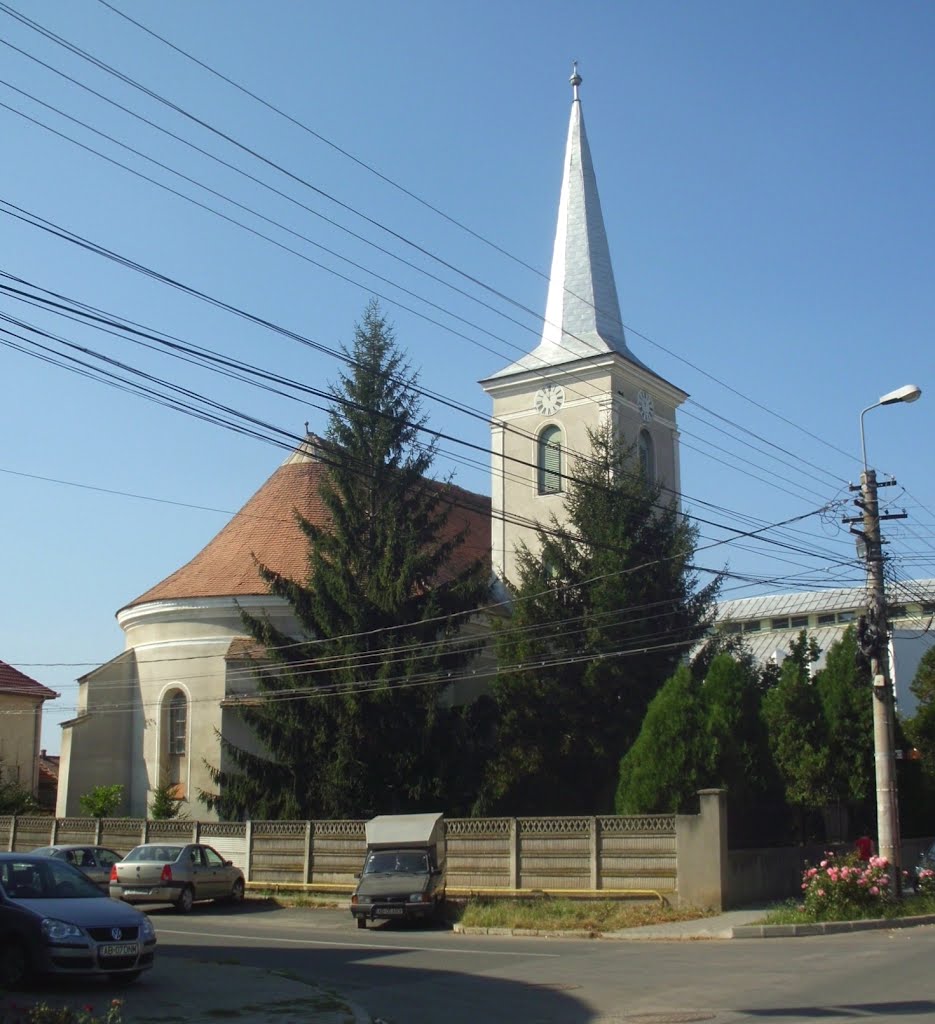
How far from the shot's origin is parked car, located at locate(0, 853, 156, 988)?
523 inches

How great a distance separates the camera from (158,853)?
26609 millimetres

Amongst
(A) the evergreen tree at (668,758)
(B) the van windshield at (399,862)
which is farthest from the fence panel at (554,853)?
(B) the van windshield at (399,862)

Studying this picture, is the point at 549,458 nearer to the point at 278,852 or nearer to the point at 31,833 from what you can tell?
the point at 278,852

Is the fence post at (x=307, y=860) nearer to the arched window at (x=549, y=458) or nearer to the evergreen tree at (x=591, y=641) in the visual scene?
the evergreen tree at (x=591, y=641)

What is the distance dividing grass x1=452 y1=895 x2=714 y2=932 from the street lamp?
3.69 m

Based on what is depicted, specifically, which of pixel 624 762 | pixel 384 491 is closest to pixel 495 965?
pixel 624 762

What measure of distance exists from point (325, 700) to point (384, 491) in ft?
20.3

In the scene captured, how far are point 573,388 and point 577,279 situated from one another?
14.4 ft

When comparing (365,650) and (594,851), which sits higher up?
(365,650)

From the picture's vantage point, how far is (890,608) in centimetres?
2427

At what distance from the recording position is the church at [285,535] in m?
38.1

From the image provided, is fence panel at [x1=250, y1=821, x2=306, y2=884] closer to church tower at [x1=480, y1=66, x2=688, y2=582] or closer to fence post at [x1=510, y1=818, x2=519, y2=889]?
fence post at [x1=510, y1=818, x2=519, y2=889]

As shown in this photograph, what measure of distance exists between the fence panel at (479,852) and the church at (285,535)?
10.2 meters

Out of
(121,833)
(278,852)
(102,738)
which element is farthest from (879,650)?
(102,738)
